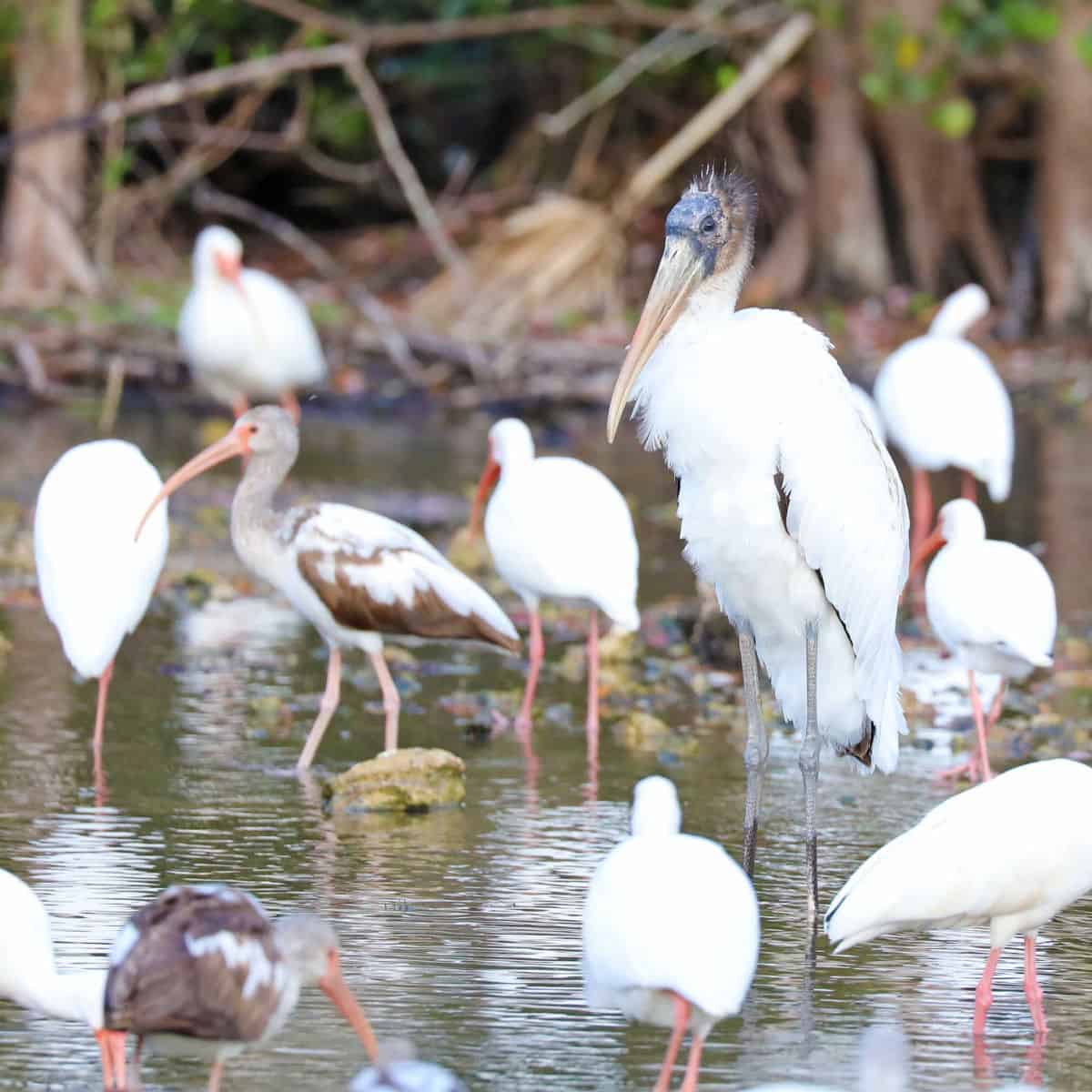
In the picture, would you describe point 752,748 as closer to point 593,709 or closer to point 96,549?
point 593,709

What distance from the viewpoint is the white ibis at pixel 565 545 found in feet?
28.6

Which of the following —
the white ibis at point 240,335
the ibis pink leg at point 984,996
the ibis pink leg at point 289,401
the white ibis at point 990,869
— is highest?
the white ibis at point 240,335

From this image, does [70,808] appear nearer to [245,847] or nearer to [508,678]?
[245,847]

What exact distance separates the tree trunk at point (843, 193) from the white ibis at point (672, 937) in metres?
18.4

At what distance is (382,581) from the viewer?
26.3 ft

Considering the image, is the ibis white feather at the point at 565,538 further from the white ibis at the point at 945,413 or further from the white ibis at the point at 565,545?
the white ibis at the point at 945,413

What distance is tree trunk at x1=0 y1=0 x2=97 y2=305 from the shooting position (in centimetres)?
1930

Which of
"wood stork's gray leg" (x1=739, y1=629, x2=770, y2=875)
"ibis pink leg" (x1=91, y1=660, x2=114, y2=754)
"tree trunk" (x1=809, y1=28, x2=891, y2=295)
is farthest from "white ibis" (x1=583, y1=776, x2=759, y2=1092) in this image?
"tree trunk" (x1=809, y1=28, x2=891, y2=295)

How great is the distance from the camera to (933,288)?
75.3 ft

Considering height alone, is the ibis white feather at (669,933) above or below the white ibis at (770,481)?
below

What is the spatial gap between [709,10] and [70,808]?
15.5 metres

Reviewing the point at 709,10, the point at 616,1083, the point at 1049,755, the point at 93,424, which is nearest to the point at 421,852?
the point at 616,1083

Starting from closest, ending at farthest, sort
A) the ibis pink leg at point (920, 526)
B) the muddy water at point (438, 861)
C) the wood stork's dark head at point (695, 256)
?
the muddy water at point (438, 861), the wood stork's dark head at point (695, 256), the ibis pink leg at point (920, 526)

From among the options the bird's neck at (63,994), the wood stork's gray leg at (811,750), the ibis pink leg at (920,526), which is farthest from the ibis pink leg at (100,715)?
the ibis pink leg at (920,526)
